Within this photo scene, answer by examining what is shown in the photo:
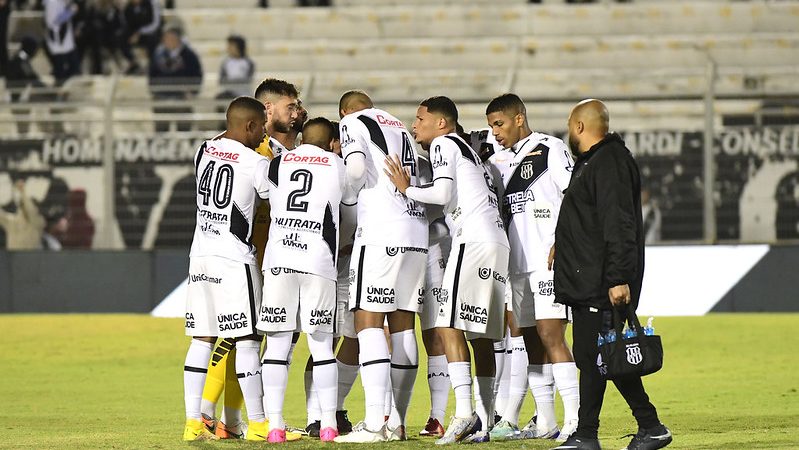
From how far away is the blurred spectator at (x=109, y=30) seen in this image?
2220 cm

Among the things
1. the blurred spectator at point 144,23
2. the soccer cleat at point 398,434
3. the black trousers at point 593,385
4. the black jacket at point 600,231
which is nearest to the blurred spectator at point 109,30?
the blurred spectator at point 144,23

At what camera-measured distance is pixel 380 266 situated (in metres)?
8.54

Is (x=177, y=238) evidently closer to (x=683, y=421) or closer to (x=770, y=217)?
(x=770, y=217)

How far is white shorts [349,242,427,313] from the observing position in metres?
8.52

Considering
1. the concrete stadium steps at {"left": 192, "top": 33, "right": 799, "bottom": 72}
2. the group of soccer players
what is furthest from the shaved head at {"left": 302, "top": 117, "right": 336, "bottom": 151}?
the concrete stadium steps at {"left": 192, "top": 33, "right": 799, "bottom": 72}

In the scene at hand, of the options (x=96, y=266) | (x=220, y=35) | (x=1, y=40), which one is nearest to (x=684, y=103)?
(x=96, y=266)

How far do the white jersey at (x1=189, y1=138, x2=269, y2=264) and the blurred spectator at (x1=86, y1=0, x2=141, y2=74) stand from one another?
13964mm

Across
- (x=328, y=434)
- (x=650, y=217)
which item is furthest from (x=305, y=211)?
(x=650, y=217)

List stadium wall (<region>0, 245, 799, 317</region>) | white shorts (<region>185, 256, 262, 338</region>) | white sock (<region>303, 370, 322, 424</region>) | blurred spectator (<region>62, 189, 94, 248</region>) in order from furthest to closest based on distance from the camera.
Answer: blurred spectator (<region>62, 189, 94, 248</region>)
stadium wall (<region>0, 245, 799, 317</region>)
white sock (<region>303, 370, 322, 424</region>)
white shorts (<region>185, 256, 262, 338</region>)

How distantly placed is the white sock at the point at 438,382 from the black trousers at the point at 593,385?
140 cm

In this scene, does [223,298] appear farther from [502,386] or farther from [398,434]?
[502,386]

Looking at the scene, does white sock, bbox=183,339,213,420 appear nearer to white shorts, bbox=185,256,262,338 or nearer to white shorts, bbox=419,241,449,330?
white shorts, bbox=185,256,262,338

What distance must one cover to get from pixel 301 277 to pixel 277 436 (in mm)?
958

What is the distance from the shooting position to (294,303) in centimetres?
847
